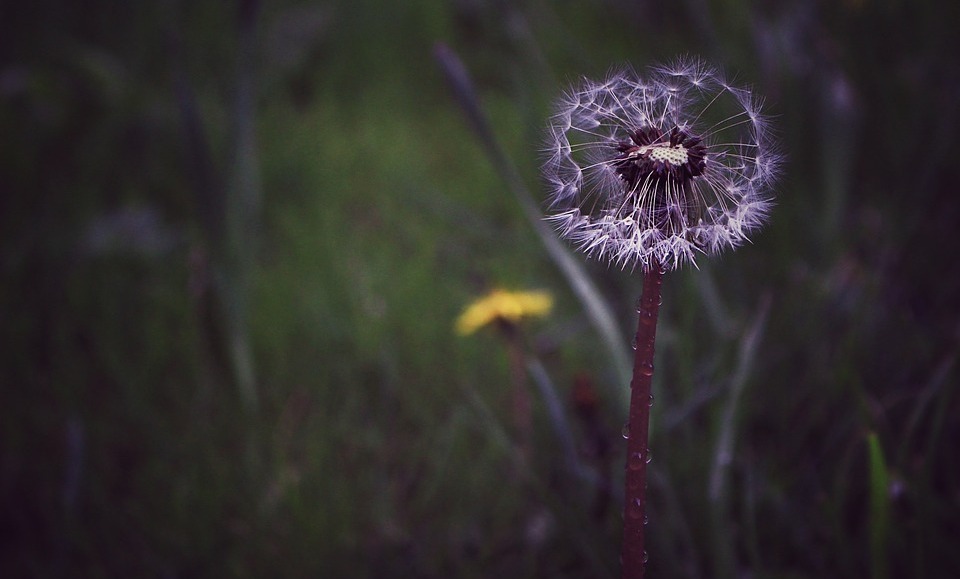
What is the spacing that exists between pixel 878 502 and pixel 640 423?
0.34 meters

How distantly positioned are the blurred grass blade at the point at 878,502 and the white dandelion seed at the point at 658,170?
0.22m

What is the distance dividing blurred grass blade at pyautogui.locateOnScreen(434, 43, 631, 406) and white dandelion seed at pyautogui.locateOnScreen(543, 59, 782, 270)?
0.16 m

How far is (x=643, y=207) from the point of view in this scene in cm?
49

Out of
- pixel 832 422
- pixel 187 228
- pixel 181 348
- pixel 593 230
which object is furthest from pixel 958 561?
pixel 187 228

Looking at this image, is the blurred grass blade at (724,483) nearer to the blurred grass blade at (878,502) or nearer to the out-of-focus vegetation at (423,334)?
the out-of-focus vegetation at (423,334)

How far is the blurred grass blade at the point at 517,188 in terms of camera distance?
81 centimetres

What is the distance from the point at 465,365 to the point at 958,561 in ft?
2.75

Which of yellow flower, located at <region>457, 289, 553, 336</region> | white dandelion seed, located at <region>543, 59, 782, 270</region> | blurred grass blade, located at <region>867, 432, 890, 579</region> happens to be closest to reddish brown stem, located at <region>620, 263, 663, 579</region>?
white dandelion seed, located at <region>543, 59, 782, 270</region>

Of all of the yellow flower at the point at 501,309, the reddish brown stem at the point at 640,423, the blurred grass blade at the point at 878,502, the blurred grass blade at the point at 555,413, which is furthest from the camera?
the yellow flower at the point at 501,309

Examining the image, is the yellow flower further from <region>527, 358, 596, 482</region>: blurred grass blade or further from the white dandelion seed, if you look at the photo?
the white dandelion seed

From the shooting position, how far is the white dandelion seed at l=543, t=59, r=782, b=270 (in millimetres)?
467

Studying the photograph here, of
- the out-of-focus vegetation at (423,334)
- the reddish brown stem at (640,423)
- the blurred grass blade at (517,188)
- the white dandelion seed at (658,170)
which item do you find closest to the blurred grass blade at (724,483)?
the out-of-focus vegetation at (423,334)

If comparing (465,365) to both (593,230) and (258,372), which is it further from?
(593,230)

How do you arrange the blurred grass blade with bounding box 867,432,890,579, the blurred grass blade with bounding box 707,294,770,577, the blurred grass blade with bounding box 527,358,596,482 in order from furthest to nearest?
the blurred grass blade with bounding box 527,358,596,482, the blurred grass blade with bounding box 707,294,770,577, the blurred grass blade with bounding box 867,432,890,579
